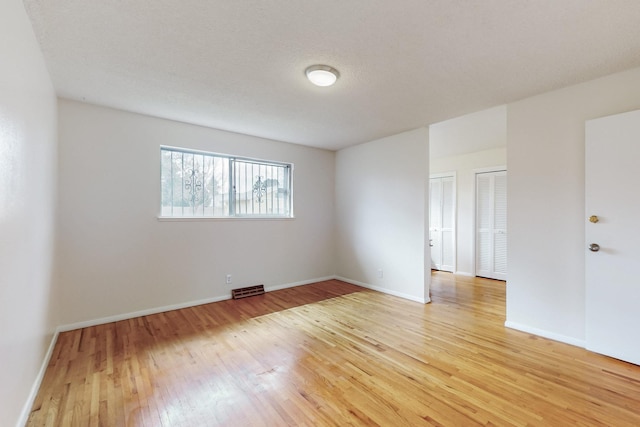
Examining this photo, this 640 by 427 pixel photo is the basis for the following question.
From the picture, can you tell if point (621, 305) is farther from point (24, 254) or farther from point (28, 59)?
point (28, 59)

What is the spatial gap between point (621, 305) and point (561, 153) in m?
1.39

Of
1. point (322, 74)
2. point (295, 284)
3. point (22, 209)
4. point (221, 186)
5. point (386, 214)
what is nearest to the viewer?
point (22, 209)

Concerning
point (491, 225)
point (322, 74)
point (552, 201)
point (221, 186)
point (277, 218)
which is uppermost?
point (322, 74)

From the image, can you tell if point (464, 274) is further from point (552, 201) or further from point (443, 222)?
point (552, 201)

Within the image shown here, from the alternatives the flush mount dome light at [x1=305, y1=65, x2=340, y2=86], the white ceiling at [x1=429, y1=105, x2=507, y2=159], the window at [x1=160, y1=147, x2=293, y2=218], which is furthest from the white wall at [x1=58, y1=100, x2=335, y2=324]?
the white ceiling at [x1=429, y1=105, x2=507, y2=159]

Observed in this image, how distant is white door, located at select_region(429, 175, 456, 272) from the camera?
5.87 metres

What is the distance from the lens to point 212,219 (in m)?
3.89

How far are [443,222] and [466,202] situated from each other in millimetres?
674

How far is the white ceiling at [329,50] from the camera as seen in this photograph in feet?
5.41

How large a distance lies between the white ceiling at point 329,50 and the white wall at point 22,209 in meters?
0.32

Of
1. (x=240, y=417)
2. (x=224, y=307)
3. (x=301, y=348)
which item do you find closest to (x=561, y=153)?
(x=301, y=348)

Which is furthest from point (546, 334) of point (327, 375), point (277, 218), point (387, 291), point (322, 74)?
point (277, 218)

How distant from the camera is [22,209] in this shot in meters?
1.69

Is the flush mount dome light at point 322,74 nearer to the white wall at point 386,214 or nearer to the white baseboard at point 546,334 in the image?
the white wall at point 386,214
